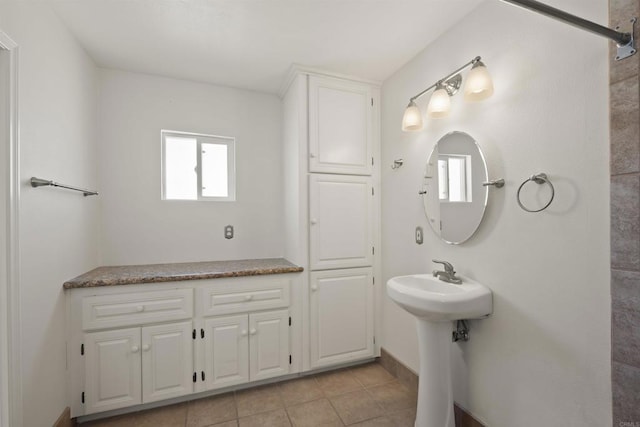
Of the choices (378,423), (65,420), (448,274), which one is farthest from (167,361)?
(448,274)

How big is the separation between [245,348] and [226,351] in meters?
0.13

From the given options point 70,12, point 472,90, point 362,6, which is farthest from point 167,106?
point 472,90

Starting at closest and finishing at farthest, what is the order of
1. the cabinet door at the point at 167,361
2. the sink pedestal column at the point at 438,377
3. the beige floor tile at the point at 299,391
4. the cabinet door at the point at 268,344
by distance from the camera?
the sink pedestal column at the point at 438,377
the cabinet door at the point at 167,361
the beige floor tile at the point at 299,391
the cabinet door at the point at 268,344

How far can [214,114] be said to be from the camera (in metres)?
2.54

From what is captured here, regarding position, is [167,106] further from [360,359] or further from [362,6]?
[360,359]

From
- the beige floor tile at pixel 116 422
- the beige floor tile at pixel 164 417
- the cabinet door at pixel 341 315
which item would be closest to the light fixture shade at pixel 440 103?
the cabinet door at pixel 341 315

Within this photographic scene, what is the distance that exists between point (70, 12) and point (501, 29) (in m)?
2.35

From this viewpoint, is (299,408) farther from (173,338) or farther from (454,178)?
(454,178)

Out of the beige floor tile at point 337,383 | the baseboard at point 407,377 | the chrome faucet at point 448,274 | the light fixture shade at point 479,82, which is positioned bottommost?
the beige floor tile at point 337,383

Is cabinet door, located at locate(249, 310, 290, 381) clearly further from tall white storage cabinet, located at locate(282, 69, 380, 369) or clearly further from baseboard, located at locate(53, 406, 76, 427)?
baseboard, located at locate(53, 406, 76, 427)

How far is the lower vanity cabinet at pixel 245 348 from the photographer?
200cm

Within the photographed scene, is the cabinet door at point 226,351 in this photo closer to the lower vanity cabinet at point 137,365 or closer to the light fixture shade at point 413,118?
the lower vanity cabinet at point 137,365

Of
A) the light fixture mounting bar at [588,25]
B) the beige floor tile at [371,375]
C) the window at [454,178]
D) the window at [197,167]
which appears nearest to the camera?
the light fixture mounting bar at [588,25]

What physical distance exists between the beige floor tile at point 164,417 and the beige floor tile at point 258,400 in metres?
0.35
